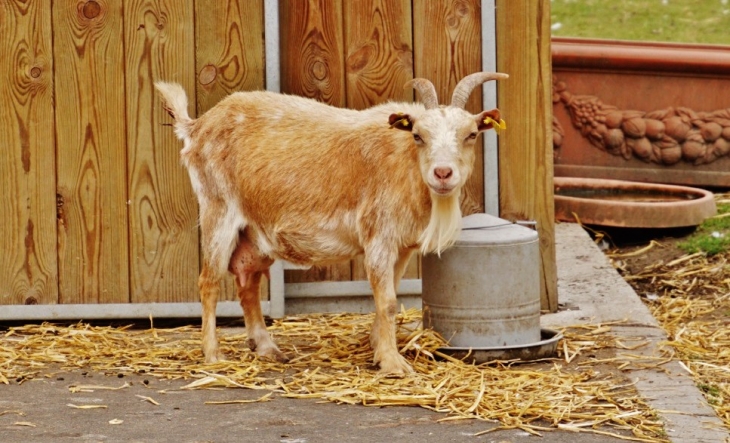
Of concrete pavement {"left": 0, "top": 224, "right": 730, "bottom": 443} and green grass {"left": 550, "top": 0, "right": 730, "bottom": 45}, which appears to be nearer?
concrete pavement {"left": 0, "top": 224, "right": 730, "bottom": 443}

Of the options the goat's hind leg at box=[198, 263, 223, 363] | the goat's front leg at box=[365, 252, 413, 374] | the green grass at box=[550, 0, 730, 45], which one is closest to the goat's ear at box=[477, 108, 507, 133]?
the goat's front leg at box=[365, 252, 413, 374]

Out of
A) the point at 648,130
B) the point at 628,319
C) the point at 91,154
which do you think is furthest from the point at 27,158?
the point at 648,130

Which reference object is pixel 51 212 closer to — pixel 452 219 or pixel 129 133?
pixel 129 133

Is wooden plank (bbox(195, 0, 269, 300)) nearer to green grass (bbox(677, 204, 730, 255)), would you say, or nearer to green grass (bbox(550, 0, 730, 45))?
green grass (bbox(677, 204, 730, 255))

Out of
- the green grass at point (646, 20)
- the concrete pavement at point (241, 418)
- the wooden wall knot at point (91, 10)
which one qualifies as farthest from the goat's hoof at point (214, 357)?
the green grass at point (646, 20)

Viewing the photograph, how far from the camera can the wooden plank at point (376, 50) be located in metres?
7.56

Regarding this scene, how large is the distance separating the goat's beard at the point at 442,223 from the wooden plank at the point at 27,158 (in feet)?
7.93

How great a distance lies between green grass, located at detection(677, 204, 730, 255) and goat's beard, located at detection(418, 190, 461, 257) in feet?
10.9

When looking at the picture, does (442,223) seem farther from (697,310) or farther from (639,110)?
(639,110)

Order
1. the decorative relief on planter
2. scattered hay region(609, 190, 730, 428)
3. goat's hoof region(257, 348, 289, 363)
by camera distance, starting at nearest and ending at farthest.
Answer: scattered hay region(609, 190, 730, 428) < goat's hoof region(257, 348, 289, 363) < the decorative relief on planter

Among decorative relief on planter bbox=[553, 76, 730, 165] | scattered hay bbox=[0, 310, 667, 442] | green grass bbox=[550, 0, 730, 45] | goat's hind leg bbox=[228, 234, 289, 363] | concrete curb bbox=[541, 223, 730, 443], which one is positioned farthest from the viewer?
green grass bbox=[550, 0, 730, 45]

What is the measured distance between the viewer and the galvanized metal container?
655 cm

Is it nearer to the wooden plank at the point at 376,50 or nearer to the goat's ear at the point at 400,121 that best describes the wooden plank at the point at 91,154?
the wooden plank at the point at 376,50

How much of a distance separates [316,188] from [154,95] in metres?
1.42
